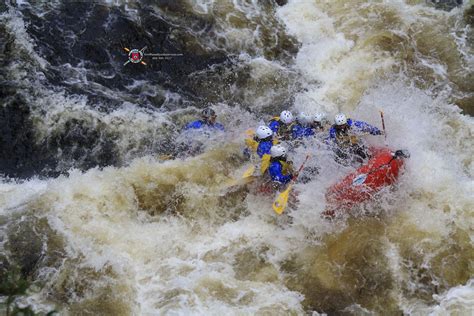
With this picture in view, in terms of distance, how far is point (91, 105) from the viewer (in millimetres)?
8109

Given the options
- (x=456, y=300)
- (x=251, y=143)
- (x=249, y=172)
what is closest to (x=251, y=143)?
(x=251, y=143)

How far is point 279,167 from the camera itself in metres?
6.71

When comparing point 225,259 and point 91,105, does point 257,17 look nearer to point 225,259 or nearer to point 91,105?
point 91,105

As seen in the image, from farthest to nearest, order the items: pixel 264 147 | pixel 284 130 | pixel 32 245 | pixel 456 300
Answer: pixel 284 130
pixel 264 147
pixel 32 245
pixel 456 300

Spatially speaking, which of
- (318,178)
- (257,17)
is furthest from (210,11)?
(318,178)

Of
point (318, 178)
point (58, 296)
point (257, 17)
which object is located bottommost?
point (58, 296)

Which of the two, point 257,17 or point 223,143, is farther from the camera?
point 257,17

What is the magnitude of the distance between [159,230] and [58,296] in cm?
146

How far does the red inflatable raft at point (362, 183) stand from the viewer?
6465 millimetres

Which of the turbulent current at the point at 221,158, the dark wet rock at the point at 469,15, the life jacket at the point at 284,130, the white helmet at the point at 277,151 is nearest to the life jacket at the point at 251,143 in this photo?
the turbulent current at the point at 221,158

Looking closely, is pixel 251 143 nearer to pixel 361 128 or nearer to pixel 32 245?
pixel 361 128

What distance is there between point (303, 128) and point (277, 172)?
1.08 metres

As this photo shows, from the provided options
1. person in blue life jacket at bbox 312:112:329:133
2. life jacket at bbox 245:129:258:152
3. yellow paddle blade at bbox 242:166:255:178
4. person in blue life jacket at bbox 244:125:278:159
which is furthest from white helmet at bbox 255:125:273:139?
person in blue life jacket at bbox 312:112:329:133

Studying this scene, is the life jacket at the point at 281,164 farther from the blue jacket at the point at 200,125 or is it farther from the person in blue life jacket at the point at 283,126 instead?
the blue jacket at the point at 200,125
